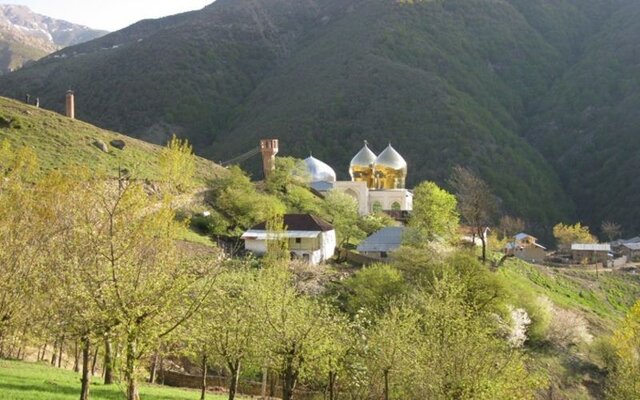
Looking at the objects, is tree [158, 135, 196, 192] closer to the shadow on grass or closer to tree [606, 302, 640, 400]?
the shadow on grass

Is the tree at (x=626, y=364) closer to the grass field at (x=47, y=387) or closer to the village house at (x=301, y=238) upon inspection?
the grass field at (x=47, y=387)

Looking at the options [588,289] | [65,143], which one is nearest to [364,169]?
[588,289]

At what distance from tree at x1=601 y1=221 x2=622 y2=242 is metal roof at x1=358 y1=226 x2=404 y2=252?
233 ft

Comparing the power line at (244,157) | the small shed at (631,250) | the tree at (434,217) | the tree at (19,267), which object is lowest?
the tree at (19,267)

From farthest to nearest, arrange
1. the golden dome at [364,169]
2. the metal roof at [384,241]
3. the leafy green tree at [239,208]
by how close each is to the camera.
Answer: the golden dome at [364,169] < the leafy green tree at [239,208] < the metal roof at [384,241]

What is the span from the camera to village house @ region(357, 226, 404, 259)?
55.4 metres

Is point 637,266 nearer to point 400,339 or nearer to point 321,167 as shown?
point 321,167

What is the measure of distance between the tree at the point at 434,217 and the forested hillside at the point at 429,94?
6475 cm

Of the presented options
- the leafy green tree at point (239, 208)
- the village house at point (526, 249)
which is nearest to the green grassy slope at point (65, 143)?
the leafy green tree at point (239, 208)

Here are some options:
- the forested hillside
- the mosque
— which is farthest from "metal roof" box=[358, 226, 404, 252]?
the forested hillside

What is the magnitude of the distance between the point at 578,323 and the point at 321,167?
140 feet

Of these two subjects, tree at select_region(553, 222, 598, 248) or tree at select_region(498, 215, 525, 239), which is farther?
tree at select_region(498, 215, 525, 239)

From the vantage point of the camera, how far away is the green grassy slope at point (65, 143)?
57906 millimetres

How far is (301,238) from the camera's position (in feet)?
171
